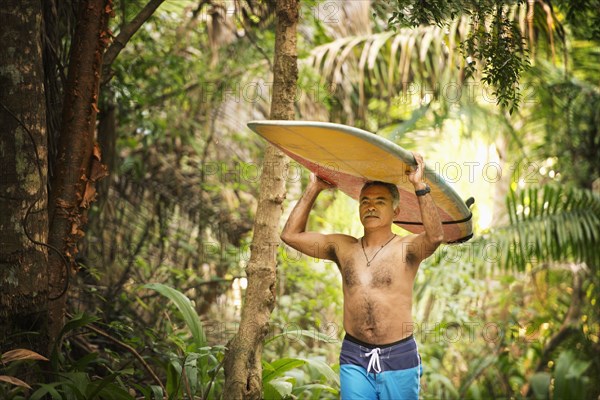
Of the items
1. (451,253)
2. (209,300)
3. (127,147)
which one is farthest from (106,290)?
(451,253)

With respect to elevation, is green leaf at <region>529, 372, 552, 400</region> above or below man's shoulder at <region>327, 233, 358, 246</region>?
below

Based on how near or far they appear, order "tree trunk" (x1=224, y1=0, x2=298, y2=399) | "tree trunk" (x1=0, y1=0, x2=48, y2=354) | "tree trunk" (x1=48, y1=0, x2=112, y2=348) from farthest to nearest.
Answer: "tree trunk" (x1=48, y1=0, x2=112, y2=348) → "tree trunk" (x1=0, y1=0, x2=48, y2=354) → "tree trunk" (x1=224, y1=0, x2=298, y2=399)

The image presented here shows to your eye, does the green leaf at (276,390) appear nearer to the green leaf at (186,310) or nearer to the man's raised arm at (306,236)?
the green leaf at (186,310)

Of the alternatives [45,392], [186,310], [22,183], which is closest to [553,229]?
[186,310]

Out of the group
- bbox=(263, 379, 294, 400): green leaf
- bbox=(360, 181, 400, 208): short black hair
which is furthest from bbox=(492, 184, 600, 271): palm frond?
bbox=(360, 181, 400, 208): short black hair

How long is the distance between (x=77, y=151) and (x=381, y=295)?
217 cm

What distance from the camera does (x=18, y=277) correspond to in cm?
425

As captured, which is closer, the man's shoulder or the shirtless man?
the shirtless man

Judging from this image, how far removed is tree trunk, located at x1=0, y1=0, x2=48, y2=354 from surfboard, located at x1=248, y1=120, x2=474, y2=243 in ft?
4.73

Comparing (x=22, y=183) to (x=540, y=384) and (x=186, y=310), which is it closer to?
(x=186, y=310)

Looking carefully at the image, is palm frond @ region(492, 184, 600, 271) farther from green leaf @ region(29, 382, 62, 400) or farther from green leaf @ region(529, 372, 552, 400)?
green leaf @ region(29, 382, 62, 400)

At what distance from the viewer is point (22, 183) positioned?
4324 millimetres

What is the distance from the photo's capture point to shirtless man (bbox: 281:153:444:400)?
3.69 metres

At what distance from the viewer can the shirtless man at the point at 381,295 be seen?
145 inches
